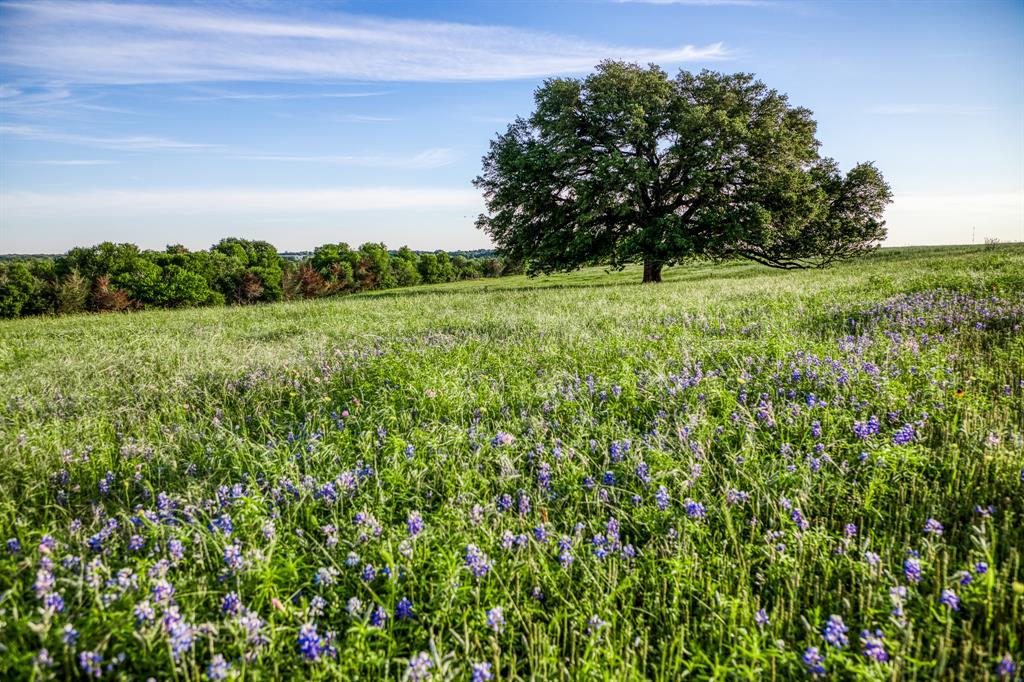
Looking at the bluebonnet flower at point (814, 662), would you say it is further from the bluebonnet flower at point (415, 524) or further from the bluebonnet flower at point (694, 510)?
the bluebonnet flower at point (415, 524)

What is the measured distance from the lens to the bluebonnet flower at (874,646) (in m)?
1.79

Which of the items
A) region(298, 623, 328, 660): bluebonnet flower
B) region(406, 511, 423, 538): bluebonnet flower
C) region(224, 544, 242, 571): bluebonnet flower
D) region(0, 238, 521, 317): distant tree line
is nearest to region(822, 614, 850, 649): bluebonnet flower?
region(406, 511, 423, 538): bluebonnet flower

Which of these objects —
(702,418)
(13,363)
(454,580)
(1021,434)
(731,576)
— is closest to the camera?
(454,580)

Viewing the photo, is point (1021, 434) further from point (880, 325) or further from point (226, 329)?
point (226, 329)

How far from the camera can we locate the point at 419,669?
1786 mm

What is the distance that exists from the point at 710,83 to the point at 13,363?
29.9 metres

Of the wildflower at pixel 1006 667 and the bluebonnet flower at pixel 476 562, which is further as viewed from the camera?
the bluebonnet flower at pixel 476 562

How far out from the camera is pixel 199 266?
5438cm

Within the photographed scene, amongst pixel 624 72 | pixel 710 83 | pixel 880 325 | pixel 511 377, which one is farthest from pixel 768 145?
pixel 511 377

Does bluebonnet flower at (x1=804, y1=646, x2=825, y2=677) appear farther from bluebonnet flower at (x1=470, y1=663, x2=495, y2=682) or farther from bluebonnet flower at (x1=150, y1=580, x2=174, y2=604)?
bluebonnet flower at (x1=150, y1=580, x2=174, y2=604)

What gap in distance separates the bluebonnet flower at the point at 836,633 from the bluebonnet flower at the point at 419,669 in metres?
1.59

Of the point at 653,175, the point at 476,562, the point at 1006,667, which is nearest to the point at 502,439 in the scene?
the point at 476,562

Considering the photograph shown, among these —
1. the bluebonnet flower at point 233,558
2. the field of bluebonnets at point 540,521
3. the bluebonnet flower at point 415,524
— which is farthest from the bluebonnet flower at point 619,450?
the bluebonnet flower at point 233,558

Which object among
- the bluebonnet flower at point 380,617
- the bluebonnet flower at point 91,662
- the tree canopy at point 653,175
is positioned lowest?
the bluebonnet flower at point 380,617
